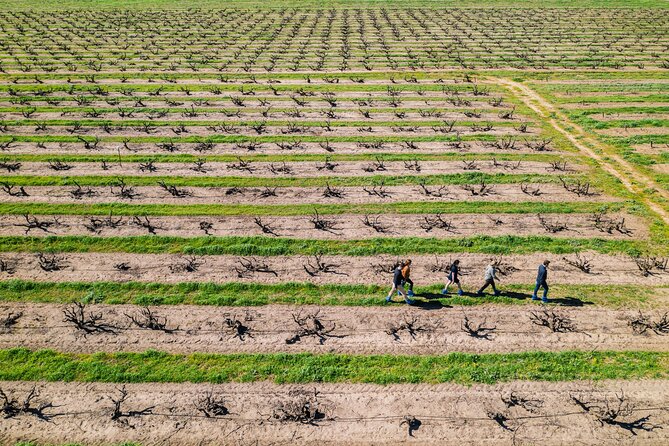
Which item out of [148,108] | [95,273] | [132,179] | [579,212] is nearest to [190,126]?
[148,108]

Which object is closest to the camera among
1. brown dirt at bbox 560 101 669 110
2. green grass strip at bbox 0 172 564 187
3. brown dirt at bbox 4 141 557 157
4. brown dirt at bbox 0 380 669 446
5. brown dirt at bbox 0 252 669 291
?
brown dirt at bbox 0 380 669 446

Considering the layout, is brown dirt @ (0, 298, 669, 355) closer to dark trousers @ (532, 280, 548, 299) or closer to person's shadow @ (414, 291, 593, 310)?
person's shadow @ (414, 291, 593, 310)

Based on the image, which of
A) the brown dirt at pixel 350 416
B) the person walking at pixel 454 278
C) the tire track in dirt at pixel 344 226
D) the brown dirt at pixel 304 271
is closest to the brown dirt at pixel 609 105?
the tire track in dirt at pixel 344 226

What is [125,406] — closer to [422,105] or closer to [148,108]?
[148,108]

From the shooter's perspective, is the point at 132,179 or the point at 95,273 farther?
the point at 132,179

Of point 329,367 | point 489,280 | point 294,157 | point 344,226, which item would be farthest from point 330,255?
point 294,157

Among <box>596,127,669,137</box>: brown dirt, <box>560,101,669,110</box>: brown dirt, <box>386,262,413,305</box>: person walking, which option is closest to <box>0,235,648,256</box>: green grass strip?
<box>386,262,413,305</box>: person walking

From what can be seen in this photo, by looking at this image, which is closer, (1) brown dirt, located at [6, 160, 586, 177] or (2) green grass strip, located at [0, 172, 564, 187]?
(2) green grass strip, located at [0, 172, 564, 187]
